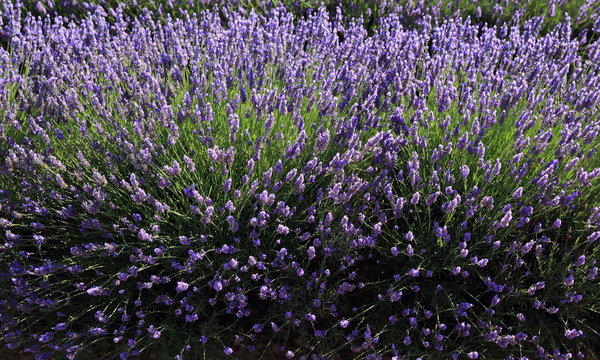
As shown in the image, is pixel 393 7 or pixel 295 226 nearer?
pixel 295 226

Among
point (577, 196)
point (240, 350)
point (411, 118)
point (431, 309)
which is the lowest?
point (240, 350)

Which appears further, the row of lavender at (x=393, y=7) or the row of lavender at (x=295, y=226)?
the row of lavender at (x=393, y=7)

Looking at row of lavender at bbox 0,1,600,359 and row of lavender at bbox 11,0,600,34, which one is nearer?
row of lavender at bbox 0,1,600,359

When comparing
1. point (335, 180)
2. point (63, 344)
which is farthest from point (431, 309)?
point (63, 344)

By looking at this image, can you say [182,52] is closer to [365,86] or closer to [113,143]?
[113,143]

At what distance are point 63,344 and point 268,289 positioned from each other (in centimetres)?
A: 83

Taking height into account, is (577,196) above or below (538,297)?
above

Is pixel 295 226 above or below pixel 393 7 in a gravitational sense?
below

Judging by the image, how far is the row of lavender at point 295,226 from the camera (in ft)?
7.26

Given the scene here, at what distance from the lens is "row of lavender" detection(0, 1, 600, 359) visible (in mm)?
2213

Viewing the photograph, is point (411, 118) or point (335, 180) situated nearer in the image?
point (335, 180)

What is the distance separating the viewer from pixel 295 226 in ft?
8.13

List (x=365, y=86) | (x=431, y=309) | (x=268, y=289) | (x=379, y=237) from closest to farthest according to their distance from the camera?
(x=268, y=289)
(x=431, y=309)
(x=379, y=237)
(x=365, y=86)

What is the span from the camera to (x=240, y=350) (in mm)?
2396
